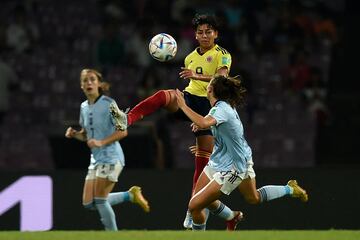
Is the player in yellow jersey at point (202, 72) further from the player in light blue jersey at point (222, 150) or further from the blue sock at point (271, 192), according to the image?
the blue sock at point (271, 192)

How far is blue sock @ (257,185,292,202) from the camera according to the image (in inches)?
444

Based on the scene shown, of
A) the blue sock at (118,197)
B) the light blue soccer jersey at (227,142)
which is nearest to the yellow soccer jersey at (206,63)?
the light blue soccer jersey at (227,142)

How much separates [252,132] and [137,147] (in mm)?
2830

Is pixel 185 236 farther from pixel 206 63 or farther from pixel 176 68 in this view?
pixel 176 68

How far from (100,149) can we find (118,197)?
614 millimetres

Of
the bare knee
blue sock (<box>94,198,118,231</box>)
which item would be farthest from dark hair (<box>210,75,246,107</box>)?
blue sock (<box>94,198,118,231</box>)

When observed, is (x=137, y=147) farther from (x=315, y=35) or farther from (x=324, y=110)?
(x=315, y=35)

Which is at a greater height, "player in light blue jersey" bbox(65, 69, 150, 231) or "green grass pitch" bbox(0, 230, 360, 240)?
"player in light blue jersey" bbox(65, 69, 150, 231)

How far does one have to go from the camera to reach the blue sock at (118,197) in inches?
491

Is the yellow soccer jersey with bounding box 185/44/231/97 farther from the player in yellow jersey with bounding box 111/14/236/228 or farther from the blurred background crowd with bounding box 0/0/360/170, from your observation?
the blurred background crowd with bounding box 0/0/360/170

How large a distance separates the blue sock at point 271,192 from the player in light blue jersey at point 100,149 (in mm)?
1638

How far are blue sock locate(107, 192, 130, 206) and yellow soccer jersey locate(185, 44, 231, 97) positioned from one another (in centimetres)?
189

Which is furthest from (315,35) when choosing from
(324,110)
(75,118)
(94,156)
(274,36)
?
(94,156)

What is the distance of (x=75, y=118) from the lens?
1595 cm
